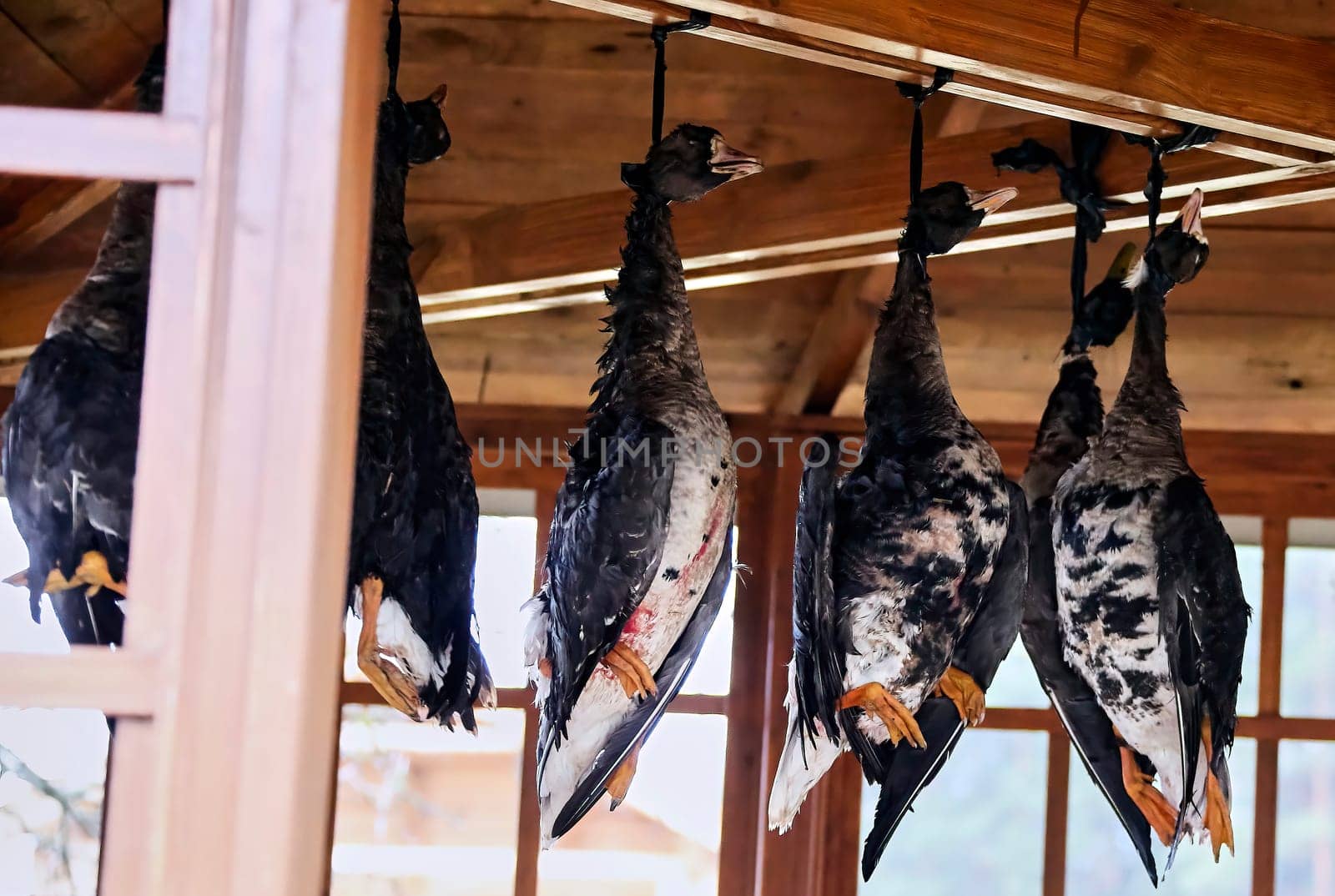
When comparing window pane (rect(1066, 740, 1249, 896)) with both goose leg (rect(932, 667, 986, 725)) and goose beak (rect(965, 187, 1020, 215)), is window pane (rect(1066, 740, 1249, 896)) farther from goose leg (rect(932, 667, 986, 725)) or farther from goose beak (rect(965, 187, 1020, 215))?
goose beak (rect(965, 187, 1020, 215))

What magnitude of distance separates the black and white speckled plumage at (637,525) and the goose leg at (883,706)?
188 millimetres

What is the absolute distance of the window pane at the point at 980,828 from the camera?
2.65 m

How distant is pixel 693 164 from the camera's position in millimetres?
1388

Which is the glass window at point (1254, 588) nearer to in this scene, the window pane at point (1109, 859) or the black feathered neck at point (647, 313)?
the window pane at point (1109, 859)

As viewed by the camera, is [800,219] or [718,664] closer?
[800,219]

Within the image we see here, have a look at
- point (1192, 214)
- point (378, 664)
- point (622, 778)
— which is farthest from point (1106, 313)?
point (378, 664)

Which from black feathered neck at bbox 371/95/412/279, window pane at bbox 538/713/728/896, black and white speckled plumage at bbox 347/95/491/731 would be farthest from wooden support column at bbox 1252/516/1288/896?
black feathered neck at bbox 371/95/412/279

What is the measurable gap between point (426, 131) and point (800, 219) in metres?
0.60

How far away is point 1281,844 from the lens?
2.64m

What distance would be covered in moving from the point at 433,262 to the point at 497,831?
1.27 meters

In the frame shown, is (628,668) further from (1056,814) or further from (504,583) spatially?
(1056,814)

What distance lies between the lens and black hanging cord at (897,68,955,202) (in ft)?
4.16

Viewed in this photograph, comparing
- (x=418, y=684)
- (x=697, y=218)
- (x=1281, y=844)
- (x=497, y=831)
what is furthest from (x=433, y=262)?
(x=1281, y=844)

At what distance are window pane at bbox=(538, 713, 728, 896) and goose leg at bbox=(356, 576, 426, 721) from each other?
4.63 ft
